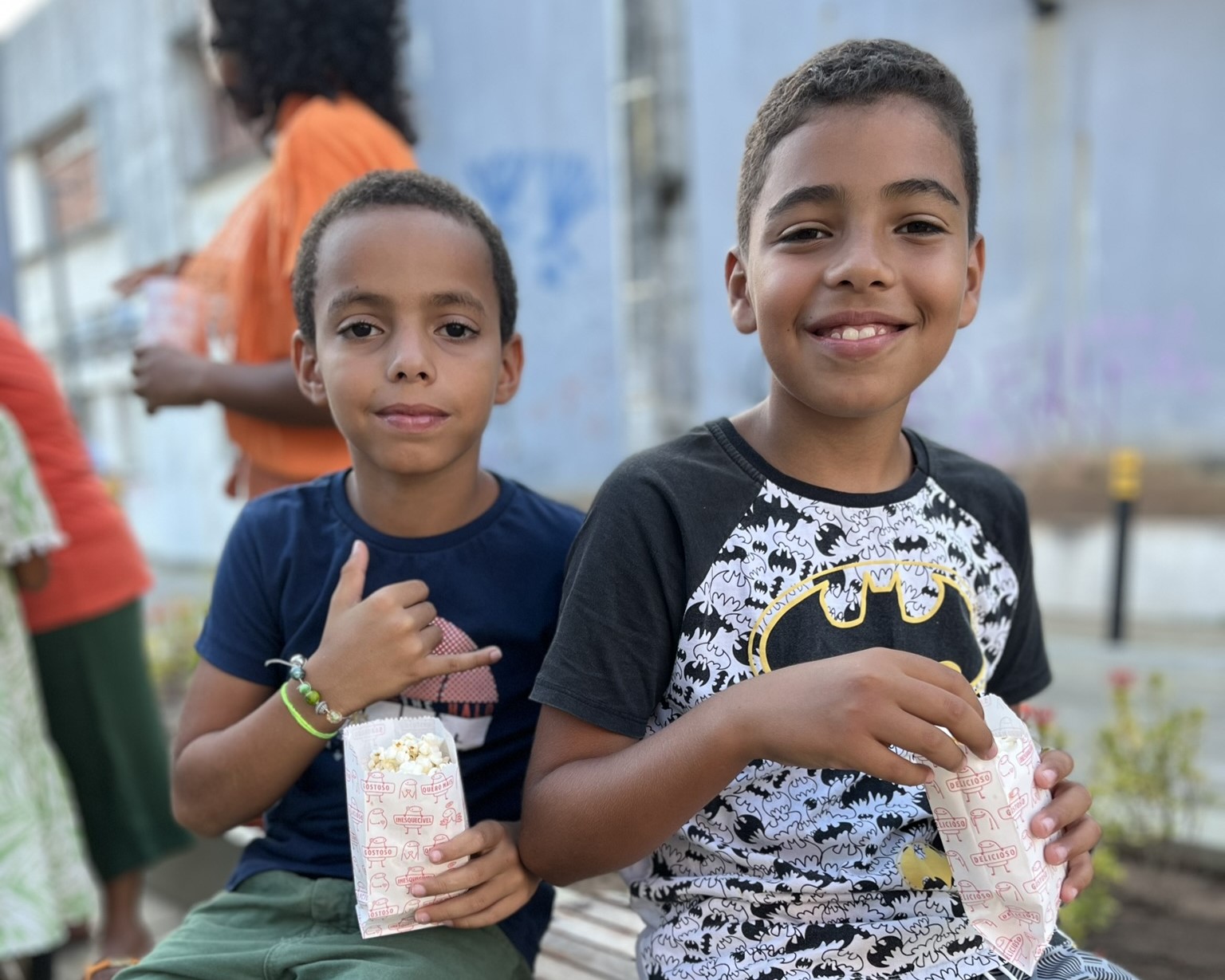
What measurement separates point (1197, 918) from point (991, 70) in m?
5.66

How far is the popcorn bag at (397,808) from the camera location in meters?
1.21

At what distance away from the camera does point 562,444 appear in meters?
8.81

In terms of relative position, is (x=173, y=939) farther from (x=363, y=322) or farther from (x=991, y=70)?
(x=991, y=70)

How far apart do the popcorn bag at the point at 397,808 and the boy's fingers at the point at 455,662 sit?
4.4 inches

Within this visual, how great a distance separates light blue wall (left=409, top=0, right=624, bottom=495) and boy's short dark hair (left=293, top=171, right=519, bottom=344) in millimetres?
6702

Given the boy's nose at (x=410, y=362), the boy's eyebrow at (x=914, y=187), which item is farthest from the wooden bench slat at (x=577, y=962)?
the boy's eyebrow at (x=914, y=187)

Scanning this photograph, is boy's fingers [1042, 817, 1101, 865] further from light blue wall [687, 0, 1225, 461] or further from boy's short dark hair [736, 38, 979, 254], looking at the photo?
light blue wall [687, 0, 1225, 461]

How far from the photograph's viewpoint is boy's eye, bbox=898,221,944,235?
130 cm

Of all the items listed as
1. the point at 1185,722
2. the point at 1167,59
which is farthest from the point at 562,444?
the point at 1185,722

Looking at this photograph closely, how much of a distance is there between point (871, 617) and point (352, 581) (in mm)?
683

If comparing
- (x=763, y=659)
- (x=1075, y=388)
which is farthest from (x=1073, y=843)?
(x=1075, y=388)

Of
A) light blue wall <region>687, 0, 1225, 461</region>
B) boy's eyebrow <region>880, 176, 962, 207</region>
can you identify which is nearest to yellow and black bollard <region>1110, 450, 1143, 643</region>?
light blue wall <region>687, 0, 1225, 461</region>

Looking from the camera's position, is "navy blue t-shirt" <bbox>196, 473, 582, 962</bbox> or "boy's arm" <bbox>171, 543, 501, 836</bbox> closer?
"boy's arm" <bbox>171, 543, 501, 836</bbox>

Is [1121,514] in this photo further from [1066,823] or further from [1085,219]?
[1066,823]
